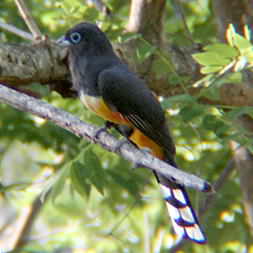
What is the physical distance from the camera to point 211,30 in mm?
6164

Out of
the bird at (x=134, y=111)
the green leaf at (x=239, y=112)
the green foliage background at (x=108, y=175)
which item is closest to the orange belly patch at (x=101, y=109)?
the bird at (x=134, y=111)

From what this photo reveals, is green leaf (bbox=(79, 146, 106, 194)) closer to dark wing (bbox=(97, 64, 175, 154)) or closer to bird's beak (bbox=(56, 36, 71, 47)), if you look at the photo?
dark wing (bbox=(97, 64, 175, 154))

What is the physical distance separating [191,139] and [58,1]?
1.80 m

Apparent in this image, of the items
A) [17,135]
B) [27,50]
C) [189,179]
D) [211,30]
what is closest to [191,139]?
[211,30]

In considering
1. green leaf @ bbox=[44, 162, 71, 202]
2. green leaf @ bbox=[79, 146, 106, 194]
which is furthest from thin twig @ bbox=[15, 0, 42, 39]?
green leaf @ bbox=[44, 162, 71, 202]

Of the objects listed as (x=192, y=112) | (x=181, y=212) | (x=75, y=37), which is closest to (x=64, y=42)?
(x=75, y=37)

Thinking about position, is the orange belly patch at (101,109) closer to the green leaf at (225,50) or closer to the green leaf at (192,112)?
the green leaf at (192,112)

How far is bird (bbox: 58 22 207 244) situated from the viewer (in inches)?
176

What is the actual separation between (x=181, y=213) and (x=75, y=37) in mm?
1633

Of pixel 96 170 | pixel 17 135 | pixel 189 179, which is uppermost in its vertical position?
pixel 189 179

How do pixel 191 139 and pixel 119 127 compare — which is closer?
pixel 119 127

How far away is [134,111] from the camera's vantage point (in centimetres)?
453

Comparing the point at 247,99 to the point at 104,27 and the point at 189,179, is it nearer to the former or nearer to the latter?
the point at 104,27

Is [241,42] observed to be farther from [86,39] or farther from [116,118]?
[86,39]
